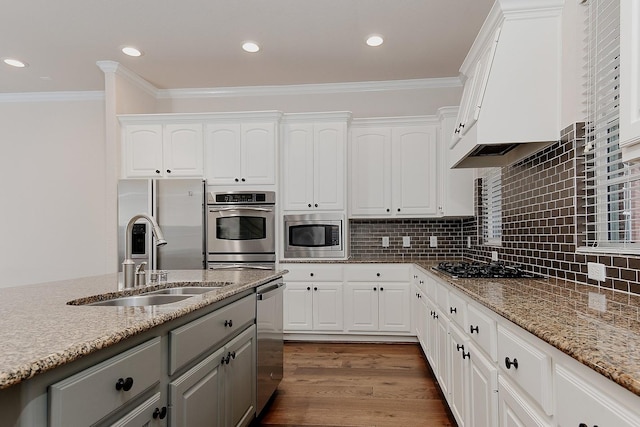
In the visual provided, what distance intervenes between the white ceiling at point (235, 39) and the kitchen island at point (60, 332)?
91.2 inches

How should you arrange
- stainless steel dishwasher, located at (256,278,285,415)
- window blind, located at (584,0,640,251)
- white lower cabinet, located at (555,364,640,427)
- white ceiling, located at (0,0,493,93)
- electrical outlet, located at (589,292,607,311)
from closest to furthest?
1. white lower cabinet, located at (555,364,640,427)
2. electrical outlet, located at (589,292,607,311)
3. window blind, located at (584,0,640,251)
4. stainless steel dishwasher, located at (256,278,285,415)
5. white ceiling, located at (0,0,493,93)

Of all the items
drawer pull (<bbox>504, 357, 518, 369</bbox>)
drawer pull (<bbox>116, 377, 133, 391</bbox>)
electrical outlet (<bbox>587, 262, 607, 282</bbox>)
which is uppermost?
electrical outlet (<bbox>587, 262, 607, 282</bbox>)

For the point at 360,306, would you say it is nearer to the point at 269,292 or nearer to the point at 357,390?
the point at 357,390

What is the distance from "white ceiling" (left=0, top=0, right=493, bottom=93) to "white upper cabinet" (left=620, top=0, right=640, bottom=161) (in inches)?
84.5

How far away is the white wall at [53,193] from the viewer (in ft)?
16.4

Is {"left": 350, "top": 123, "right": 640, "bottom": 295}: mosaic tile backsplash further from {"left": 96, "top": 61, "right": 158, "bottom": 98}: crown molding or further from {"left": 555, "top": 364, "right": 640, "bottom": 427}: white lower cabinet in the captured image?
{"left": 96, "top": 61, "right": 158, "bottom": 98}: crown molding

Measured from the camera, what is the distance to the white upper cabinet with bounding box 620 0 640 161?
1114mm

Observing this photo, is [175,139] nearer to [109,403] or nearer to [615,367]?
[109,403]

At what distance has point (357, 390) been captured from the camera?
9.66ft

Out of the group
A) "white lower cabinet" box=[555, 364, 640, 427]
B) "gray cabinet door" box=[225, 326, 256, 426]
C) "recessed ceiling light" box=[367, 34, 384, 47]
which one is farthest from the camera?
"recessed ceiling light" box=[367, 34, 384, 47]

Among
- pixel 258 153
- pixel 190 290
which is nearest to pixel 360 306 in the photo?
pixel 258 153

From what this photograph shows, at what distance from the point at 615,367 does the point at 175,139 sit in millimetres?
4321

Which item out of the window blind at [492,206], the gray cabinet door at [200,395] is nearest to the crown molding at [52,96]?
the gray cabinet door at [200,395]

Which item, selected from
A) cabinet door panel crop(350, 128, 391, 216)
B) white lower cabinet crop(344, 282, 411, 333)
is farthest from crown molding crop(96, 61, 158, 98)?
white lower cabinet crop(344, 282, 411, 333)
